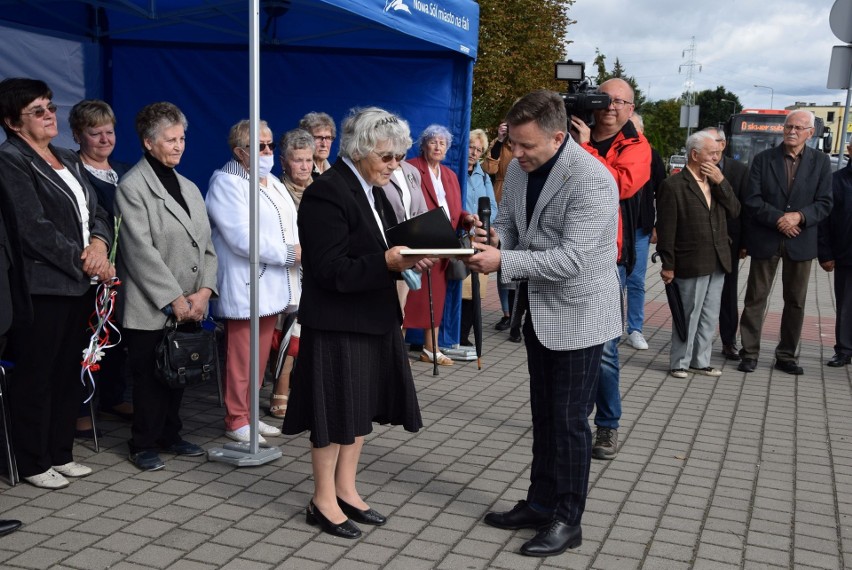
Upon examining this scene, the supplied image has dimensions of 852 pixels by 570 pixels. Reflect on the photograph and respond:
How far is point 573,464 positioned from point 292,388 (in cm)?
125

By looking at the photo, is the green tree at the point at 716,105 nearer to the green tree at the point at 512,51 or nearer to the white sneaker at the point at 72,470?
the green tree at the point at 512,51

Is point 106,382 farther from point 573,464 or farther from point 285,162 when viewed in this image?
point 573,464

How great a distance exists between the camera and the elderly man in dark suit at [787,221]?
780cm

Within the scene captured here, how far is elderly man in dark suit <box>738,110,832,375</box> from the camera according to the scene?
7.80 m

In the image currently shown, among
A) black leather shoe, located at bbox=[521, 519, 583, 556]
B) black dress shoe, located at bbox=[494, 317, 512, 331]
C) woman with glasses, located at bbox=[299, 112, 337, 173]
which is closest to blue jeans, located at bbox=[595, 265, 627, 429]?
black leather shoe, located at bbox=[521, 519, 583, 556]

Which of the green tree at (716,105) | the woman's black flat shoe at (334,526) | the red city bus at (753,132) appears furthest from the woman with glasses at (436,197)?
the green tree at (716,105)

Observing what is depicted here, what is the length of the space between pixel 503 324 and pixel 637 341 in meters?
1.43

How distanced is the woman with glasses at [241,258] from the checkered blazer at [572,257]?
1.91 m

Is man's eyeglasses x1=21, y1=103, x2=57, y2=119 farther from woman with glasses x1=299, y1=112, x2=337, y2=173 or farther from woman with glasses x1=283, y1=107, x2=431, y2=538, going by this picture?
woman with glasses x1=299, y1=112, x2=337, y2=173

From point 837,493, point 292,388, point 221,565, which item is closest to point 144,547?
point 221,565

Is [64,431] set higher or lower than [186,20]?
lower

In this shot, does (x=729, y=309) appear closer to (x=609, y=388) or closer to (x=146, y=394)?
(x=609, y=388)

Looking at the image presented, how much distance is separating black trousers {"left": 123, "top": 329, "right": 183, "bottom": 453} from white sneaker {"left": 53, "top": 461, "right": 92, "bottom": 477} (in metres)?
0.30

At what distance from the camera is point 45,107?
459 centimetres
